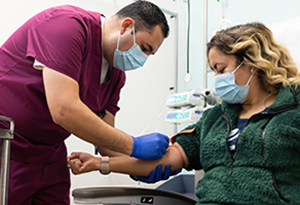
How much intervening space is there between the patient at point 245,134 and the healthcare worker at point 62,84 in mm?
163

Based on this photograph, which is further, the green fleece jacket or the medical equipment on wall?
the medical equipment on wall

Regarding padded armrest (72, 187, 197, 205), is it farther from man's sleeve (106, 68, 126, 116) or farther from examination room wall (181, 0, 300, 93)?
examination room wall (181, 0, 300, 93)

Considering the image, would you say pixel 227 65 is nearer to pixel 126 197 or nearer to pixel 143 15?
pixel 143 15

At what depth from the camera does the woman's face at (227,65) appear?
1.27m

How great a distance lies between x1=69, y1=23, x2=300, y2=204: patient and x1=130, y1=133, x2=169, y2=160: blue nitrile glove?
81mm

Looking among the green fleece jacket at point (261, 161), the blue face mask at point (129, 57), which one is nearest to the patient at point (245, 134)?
the green fleece jacket at point (261, 161)

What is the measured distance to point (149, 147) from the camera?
1.26 meters

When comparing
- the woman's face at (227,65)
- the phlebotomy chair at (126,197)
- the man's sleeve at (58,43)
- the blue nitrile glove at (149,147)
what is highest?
the man's sleeve at (58,43)

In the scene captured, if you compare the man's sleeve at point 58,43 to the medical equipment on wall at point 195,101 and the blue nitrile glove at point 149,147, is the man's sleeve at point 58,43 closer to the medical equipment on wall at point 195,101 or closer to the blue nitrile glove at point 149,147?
the blue nitrile glove at point 149,147

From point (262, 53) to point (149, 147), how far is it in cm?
65

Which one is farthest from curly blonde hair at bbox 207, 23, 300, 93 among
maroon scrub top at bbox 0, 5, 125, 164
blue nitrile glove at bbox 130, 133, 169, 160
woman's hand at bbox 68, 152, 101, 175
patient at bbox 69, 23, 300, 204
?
woman's hand at bbox 68, 152, 101, 175

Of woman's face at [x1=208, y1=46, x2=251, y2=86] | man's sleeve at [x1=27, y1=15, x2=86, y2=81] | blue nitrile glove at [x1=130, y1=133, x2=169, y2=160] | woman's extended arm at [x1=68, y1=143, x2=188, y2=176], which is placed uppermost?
man's sleeve at [x1=27, y1=15, x2=86, y2=81]

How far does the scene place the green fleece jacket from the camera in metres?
1.02

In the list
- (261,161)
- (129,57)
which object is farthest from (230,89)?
(129,57)
